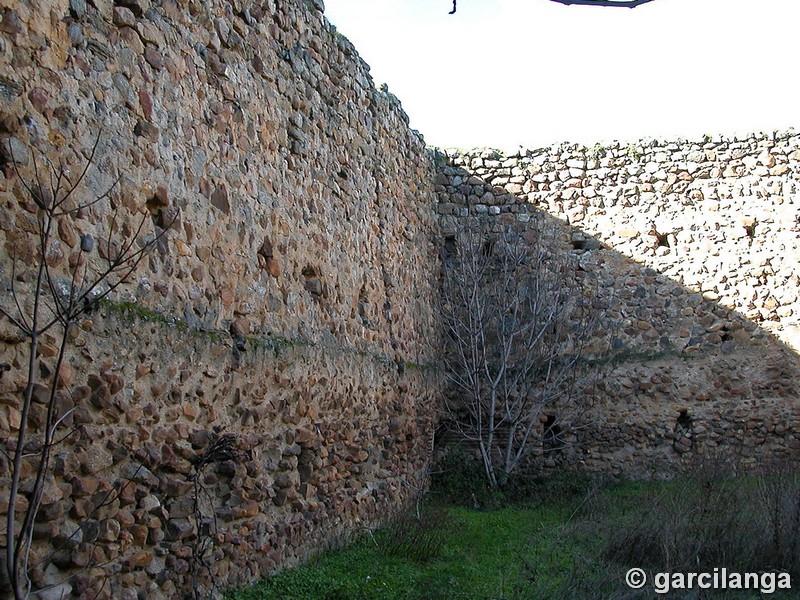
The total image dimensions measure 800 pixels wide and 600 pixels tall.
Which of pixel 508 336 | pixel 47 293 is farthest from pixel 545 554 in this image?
pixel 47 293

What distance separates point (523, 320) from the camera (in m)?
10.1

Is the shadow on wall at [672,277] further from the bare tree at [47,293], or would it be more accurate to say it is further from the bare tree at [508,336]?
the bare tree at [47,293]

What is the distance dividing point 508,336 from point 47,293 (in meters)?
7.03

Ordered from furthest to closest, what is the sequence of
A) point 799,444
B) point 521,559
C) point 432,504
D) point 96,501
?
point 799,444
point 432,504
point 521,559
point 96,501

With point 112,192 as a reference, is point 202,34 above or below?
above

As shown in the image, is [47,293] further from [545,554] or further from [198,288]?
[545,554]

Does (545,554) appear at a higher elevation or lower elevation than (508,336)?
lower

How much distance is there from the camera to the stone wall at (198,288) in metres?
3.55

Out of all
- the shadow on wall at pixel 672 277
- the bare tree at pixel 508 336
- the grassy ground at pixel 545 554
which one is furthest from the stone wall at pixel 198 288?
the shadow on wall at pixel 672 277

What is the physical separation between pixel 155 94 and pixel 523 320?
21.3ft

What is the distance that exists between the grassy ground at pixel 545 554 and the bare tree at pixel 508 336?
2079mm

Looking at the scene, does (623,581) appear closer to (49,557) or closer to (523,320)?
(49,557)

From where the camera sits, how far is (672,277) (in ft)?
35.0

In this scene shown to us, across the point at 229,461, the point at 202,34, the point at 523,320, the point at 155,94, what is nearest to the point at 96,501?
the point at 229,461
